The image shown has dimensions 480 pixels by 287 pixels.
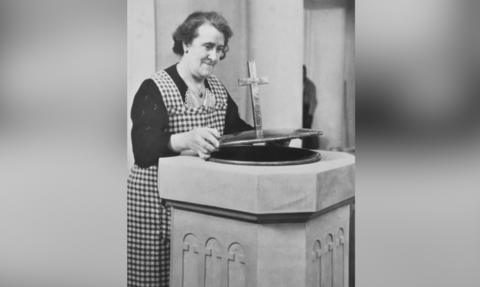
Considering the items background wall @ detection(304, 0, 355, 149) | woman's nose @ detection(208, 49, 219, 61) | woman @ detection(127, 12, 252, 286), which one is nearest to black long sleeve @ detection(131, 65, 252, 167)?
woman @ detection(127, 12, 252, 286)

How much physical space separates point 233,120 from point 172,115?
0.17 meters

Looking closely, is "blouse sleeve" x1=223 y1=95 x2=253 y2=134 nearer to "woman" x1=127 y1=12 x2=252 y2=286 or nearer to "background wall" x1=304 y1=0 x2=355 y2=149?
"woman" x1=127 y1=12 x2=252 y2=286

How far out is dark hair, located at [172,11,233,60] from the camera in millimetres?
1570

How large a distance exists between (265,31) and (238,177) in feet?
1.46

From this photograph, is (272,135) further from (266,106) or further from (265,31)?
(265,31)

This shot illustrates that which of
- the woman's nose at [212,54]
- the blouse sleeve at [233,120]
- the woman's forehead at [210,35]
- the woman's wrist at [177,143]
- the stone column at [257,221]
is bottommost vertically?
the stone column at [257,221]

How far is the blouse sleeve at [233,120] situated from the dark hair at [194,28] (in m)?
0.13

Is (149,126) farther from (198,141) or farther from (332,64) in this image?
(332,64)

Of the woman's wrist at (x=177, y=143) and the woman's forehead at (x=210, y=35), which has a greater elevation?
the woman's forehead at (x=210, y=35)

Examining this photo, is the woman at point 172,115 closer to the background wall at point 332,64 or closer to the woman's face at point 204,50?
the woman's face at point 204,50

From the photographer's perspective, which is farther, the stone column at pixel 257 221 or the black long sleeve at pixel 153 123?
the black long sleeve at pixel 153 123

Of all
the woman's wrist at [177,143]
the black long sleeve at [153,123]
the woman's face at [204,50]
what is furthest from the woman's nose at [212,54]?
the woman's wrist at [177,143]

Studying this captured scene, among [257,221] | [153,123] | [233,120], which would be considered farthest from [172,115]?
[257,221]

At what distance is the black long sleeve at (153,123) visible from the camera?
156cm
